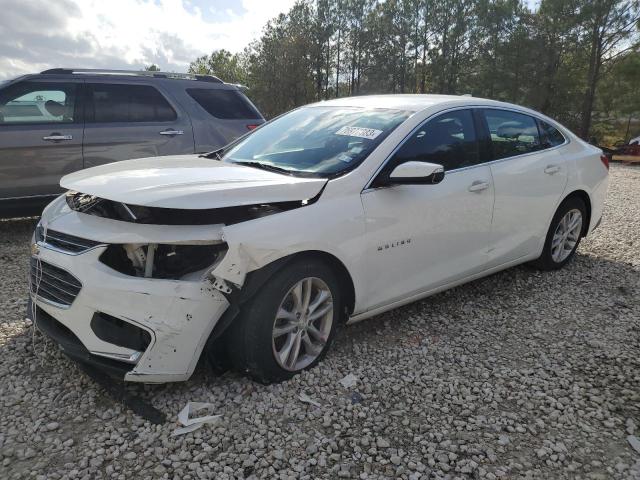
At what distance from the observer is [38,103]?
5688 millimetres

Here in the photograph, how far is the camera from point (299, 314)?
2914 millimetres

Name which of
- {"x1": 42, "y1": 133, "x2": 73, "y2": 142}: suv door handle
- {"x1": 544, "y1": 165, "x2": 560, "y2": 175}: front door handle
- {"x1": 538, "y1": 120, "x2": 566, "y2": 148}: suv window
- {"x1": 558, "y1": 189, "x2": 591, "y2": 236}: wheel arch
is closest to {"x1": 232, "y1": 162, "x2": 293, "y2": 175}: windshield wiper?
{"x1": 544, "y1": 165, "x2": 560, "y2": 175}: front door handle

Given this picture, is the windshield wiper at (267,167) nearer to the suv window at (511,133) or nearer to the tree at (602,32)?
the suv window at (511,133)

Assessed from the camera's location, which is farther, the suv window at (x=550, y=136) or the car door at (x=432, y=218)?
the suv window at (x=550, y=136)

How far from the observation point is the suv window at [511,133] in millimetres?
4090

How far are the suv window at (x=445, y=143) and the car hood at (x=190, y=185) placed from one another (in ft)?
2.53

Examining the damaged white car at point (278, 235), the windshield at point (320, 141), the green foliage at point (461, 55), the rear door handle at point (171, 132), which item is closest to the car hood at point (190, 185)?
the damaged white car at point (278, 235)

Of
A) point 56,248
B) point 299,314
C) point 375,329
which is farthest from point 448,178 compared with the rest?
point 56,248

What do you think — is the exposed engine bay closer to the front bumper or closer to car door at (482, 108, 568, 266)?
the front bumper

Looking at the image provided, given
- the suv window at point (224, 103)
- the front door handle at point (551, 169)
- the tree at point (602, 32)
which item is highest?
the tree at point (602, 32)

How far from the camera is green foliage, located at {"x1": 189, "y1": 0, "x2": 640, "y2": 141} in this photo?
25375mm

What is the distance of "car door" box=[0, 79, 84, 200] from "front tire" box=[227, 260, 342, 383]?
405 centimetres

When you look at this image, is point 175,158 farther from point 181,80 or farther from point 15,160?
point 181,80

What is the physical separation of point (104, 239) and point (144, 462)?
108 centimetres
